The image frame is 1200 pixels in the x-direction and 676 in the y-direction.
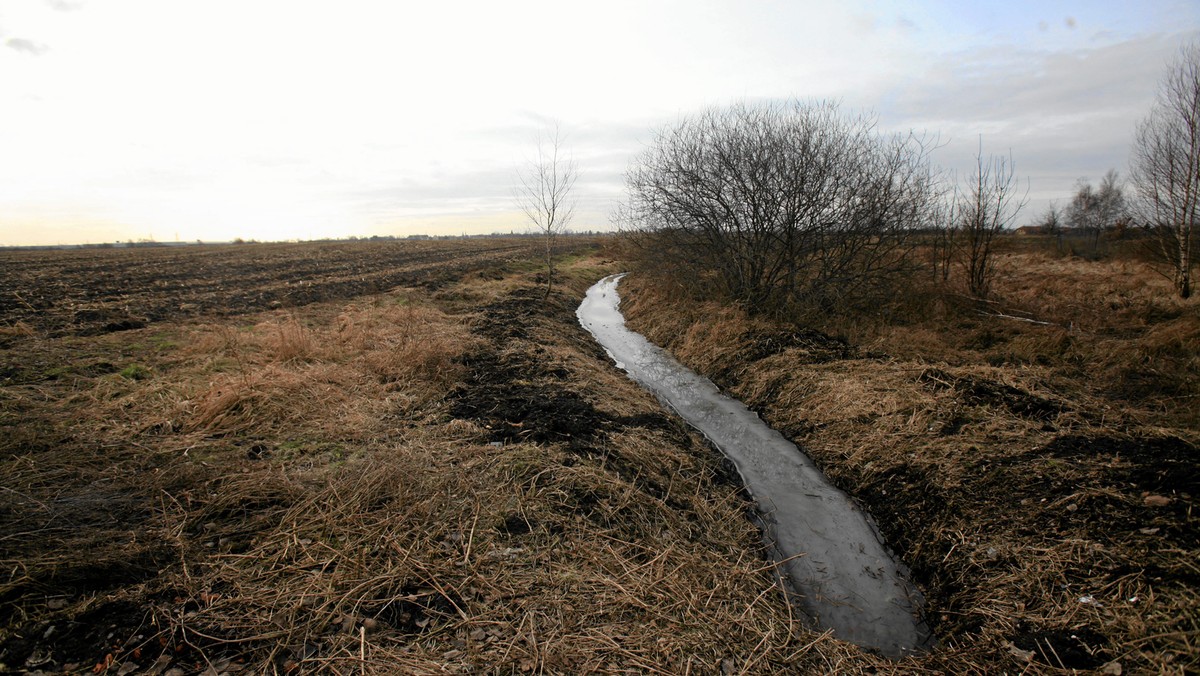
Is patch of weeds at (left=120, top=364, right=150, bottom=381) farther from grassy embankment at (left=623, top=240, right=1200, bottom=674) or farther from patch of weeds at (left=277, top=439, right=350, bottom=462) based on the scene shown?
grassy embankment at (left=623, top=240, right=1200, bottom=674)

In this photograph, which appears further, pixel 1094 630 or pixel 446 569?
pixel 446 569

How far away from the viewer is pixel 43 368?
24.2 ft

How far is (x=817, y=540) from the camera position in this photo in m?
5.28

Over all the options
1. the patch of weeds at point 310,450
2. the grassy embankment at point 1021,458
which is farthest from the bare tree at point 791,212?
the patch of weeds at point 310,450

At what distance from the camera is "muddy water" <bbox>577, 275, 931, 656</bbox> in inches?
162

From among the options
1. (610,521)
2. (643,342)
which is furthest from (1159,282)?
(610,521)

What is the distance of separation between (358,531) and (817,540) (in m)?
4.56

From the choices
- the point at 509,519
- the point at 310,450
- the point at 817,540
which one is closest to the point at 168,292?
the point at 310,450

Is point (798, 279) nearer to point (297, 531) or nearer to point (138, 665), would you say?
point (297, 531)

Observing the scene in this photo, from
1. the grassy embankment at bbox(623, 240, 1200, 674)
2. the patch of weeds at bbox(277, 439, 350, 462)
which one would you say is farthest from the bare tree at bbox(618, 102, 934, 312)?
the patch of weeds at bbox(277, 439, 350, 462)

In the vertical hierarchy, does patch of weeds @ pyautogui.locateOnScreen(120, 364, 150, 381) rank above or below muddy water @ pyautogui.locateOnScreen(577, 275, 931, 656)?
above

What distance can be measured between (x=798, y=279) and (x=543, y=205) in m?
13.3

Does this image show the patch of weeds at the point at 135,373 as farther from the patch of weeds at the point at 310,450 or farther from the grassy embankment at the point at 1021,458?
the grassy embankment at the point at 1021,458

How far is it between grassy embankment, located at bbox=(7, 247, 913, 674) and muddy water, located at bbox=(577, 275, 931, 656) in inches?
17.1
